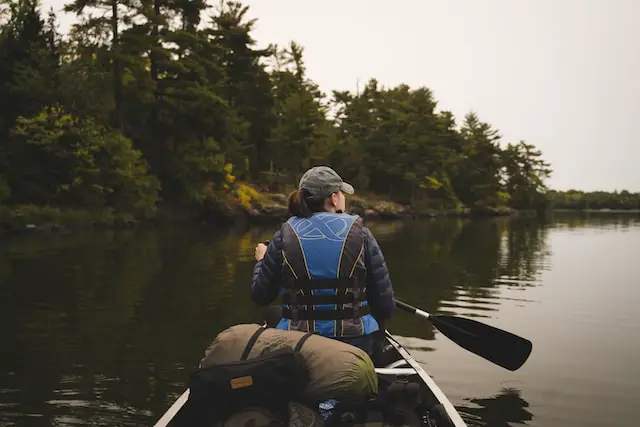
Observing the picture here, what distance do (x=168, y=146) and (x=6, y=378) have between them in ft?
124

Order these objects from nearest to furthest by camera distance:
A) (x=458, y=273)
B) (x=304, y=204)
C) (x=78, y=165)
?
(x=304, y=204) → (x=458, y=273) → (x=78, y=165)

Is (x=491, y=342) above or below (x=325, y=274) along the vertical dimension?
below

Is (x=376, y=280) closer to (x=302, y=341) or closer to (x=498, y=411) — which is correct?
(x=302, y=341)

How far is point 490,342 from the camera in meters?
6.31

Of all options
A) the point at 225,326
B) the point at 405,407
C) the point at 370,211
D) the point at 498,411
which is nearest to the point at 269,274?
the point at 405,407

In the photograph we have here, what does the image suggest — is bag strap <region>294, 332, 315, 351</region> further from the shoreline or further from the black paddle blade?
the shoreline

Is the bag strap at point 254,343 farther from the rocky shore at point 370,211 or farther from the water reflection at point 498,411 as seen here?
the rocky shore at point 370,211

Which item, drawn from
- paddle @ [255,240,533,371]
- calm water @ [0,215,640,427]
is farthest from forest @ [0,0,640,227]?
paddle @ [255,240,533,371]

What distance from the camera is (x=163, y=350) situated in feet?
28.3

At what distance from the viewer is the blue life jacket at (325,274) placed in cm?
433

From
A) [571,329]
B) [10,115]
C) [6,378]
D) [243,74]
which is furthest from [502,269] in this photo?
[243,74]

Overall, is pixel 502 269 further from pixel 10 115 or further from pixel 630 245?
pixel 10 115

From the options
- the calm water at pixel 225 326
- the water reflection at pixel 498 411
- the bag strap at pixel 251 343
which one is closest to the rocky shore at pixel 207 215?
the calm water at pixel 225 326

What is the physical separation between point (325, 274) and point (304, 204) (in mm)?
549
